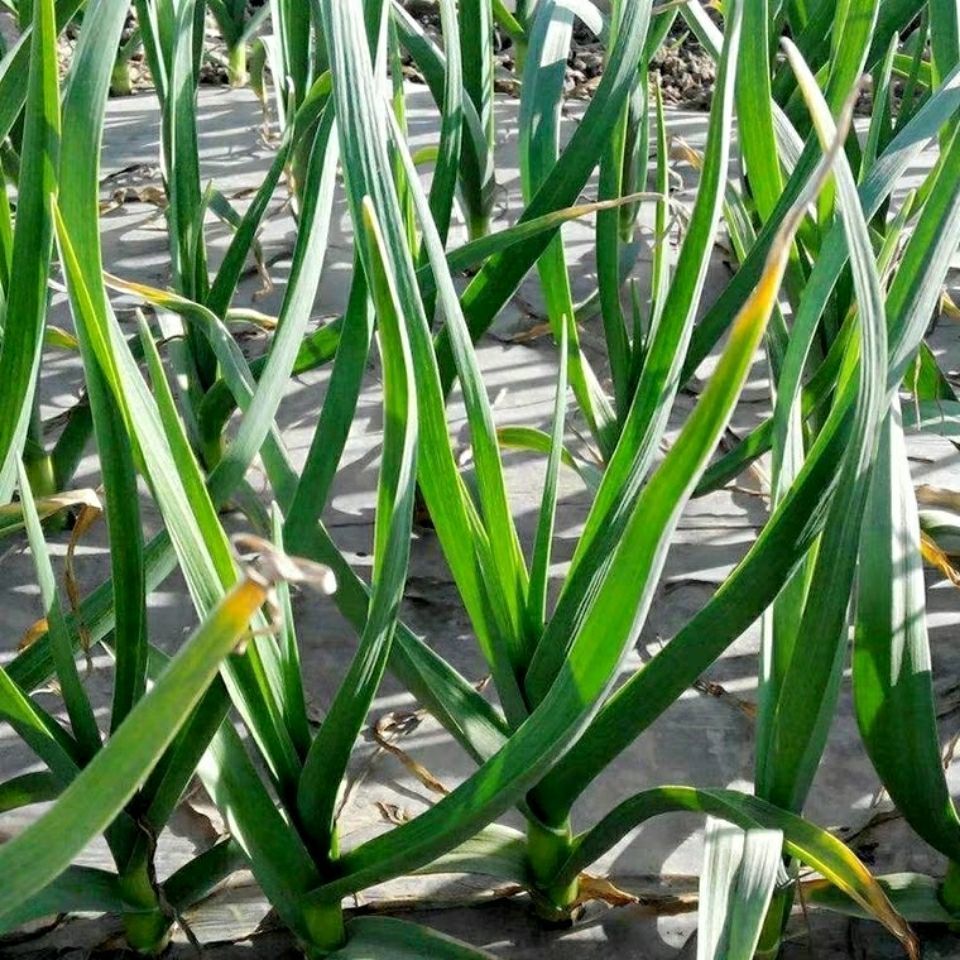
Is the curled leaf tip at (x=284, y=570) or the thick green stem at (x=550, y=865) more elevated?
the curled leaf tip at (x=284, y=570)

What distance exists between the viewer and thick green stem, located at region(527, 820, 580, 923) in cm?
70

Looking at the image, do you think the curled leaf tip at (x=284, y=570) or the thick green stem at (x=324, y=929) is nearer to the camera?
the curled leaf tip at (x=284, y=570)

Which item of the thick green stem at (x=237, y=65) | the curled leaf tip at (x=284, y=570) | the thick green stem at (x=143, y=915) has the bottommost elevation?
the thick green stem at (x=143, y=915)

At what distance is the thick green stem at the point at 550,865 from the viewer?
70cm

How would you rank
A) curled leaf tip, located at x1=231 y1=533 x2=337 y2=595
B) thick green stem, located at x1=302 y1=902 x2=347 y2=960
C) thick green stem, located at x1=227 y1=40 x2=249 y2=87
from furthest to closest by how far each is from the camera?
1. thick green stem, located at x1=227 y1=40 x2=249 y2=87
2. thick green stem, located at x1=302 y1=902 x2=347 y2=960
3. curled leaf tip, located at x1=231 y1=533 x2=337 y2=595

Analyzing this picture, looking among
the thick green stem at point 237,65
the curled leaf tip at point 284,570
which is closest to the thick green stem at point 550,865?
the curled leaf tip at point 284,570

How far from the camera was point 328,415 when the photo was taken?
0.69 metres

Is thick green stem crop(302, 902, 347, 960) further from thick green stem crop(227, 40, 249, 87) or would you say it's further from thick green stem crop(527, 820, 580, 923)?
thick green stem crop(227, 40, 249, 87)

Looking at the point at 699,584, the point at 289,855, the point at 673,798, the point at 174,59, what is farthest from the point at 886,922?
the point at 174,59

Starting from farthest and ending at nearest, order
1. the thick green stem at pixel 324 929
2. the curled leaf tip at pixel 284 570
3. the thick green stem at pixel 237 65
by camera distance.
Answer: the thick green stem at pixel 237 65
the thick green stem at pixel 324 929
the curled leaf tip at pixel 284 570

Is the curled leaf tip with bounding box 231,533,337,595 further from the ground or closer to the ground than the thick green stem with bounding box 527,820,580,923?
further from the ground

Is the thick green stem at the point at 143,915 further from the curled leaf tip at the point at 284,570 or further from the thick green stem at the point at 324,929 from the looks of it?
the curled leaf tip at the point at 284,570

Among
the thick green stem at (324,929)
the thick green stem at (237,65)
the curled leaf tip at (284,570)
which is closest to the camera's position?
the curled leaf tip at (284,570)

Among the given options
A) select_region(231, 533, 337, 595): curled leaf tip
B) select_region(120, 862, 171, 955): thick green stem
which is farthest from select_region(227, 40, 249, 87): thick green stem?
select_region(231, 533, 337, 595): curled leaf tip
